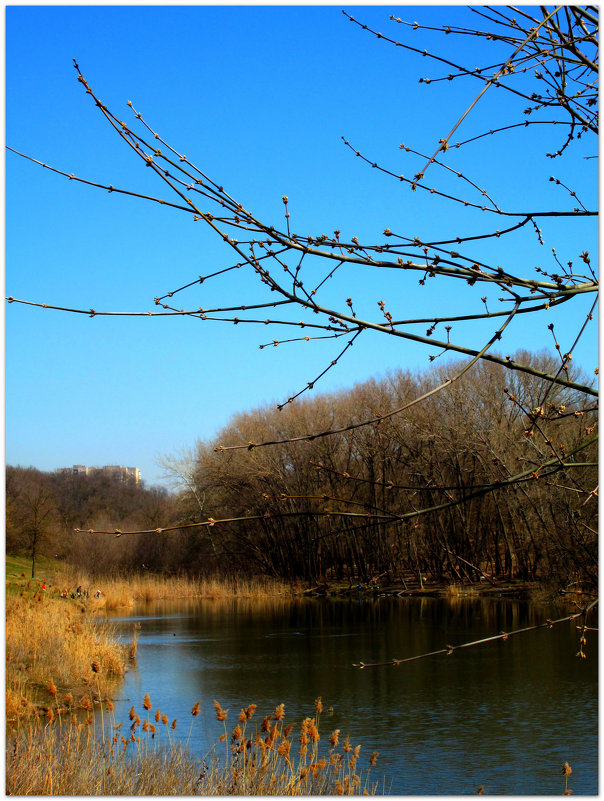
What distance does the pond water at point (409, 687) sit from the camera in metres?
7.68

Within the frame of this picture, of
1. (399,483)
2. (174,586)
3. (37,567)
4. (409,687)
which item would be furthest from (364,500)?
(37,567)

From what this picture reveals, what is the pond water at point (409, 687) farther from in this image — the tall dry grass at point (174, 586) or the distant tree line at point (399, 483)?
the tall dry grass at point (174, 586)

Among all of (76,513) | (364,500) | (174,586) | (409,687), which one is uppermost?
(364,500)

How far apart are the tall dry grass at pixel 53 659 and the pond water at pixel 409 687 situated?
0.47 m

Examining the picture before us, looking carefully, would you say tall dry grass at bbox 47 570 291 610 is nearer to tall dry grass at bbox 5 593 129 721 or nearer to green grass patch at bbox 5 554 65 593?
green grass patch at bbox 5 554 65 593

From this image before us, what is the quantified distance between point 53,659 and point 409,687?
5.22m

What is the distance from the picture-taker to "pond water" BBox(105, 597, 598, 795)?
25.2ft

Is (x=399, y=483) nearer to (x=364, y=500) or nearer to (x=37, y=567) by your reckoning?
(x=364, y=500)

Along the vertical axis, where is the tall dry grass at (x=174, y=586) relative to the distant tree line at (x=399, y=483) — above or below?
below

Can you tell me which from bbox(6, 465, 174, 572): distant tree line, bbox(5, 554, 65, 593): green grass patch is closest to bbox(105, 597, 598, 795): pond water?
bbox(5, 554, 65, 593): green grass patch

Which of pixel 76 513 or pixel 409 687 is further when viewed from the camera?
pixel 76 513

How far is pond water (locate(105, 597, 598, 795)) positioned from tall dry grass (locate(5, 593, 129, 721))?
471mm

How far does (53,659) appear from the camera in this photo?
11039 mm

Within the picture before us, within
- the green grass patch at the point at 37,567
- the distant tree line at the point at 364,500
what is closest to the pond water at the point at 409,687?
the distant tree line at the point at 364,500
